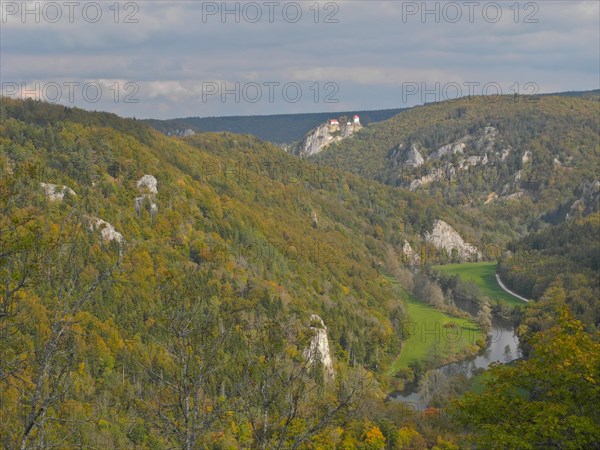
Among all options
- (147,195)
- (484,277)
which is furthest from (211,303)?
(484,277)

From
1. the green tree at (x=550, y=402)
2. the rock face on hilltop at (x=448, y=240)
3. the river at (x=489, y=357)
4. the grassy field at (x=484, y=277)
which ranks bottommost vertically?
the river at (x=489, y=357)

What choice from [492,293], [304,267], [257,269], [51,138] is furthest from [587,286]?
[51,138]

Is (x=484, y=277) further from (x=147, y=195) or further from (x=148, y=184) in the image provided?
(x=147, y=195)

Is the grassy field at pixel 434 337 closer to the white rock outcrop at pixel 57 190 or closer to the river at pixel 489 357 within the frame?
the river at pixel 489 357

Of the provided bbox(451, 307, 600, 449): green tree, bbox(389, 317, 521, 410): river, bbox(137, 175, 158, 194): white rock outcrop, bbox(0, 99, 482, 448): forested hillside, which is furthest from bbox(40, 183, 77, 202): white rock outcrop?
bbox(451, 307, 600, 449): green tree

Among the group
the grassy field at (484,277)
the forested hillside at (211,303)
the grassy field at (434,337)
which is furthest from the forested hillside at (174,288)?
the grassy field at (484,277)

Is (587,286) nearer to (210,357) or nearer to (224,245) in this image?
(224,245)

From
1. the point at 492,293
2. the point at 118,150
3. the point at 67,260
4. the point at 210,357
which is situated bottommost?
the point at 492,293
